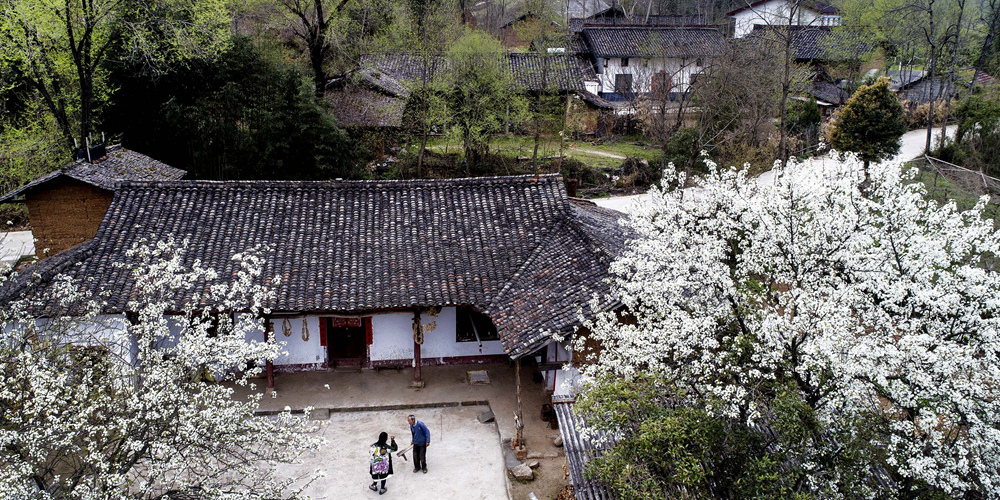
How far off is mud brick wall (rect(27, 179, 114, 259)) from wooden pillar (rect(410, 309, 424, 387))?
1015cm

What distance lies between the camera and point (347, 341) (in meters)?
17.5

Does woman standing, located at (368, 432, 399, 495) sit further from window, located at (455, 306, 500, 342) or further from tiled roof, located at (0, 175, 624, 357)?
window, located at (455, 306, 500, 342)

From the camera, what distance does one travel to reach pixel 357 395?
1644cm

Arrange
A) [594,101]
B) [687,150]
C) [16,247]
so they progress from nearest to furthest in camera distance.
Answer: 1. [16,247]
2. [687,150]
3. [594,101]

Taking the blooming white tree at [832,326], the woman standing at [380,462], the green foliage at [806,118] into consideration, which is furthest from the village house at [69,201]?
the green foliage at [806,118]

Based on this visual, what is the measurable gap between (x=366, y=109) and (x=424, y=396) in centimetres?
1798

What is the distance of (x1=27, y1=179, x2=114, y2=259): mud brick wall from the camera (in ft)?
63.2

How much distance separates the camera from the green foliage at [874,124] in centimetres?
2473

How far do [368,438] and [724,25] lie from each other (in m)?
39.8

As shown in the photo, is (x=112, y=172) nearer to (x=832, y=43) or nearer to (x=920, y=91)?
(x=832, y=43)

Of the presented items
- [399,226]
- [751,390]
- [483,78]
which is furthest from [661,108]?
[751,390]

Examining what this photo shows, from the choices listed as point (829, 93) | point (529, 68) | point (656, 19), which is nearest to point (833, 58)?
point (829, 93)

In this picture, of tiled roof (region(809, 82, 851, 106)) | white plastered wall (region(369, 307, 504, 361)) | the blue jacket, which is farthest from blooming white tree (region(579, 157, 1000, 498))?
tiled roof (region(809, 82, 851, 106))

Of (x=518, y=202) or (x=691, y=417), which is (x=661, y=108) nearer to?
(x=518, y=202)
